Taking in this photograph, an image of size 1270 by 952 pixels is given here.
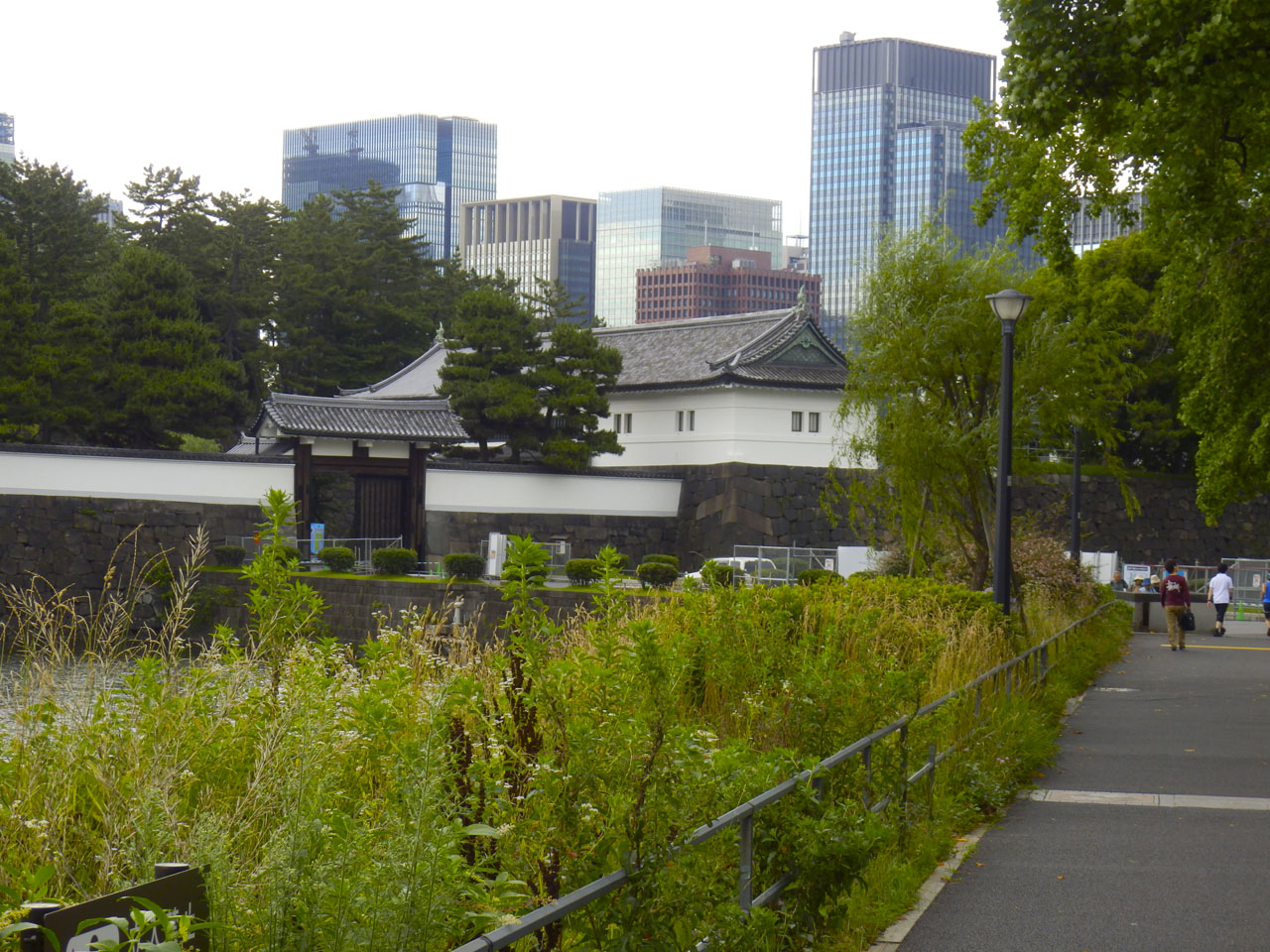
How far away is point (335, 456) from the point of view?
31.8 m

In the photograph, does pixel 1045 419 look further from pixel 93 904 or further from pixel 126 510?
A: pixel 126 510

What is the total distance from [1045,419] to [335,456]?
18986 millimetres

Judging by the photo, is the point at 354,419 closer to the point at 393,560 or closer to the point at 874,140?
the point at 393,560

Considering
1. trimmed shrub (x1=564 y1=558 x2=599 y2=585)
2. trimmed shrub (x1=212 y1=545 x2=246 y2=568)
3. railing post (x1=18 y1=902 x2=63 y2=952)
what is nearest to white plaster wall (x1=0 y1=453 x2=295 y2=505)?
trimmed shrub (x1=212 y1=545 x2=246 y2=568)

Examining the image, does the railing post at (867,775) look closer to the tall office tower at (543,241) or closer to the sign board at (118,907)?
the sign board at (118,907)

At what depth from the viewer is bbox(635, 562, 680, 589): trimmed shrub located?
88.8 feet

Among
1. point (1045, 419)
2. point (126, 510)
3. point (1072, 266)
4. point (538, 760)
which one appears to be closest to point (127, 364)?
point (126, 510)

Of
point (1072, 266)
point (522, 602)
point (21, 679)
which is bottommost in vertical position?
point (21, 679)

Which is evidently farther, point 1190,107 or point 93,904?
point 1190,107

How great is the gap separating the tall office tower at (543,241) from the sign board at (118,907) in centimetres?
14632

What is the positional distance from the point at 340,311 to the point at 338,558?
20.5 m

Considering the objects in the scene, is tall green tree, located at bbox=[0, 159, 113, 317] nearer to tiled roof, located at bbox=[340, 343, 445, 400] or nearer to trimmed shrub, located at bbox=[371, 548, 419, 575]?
tiled roof, located at bbox=[340, 343, 445, 400]

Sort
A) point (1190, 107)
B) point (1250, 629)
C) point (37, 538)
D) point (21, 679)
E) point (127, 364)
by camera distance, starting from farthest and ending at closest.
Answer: point (127, 364), point (37, 538), point (1250, 629), point (1190, 107), point (21, 679)

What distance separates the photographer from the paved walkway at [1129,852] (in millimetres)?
5547
